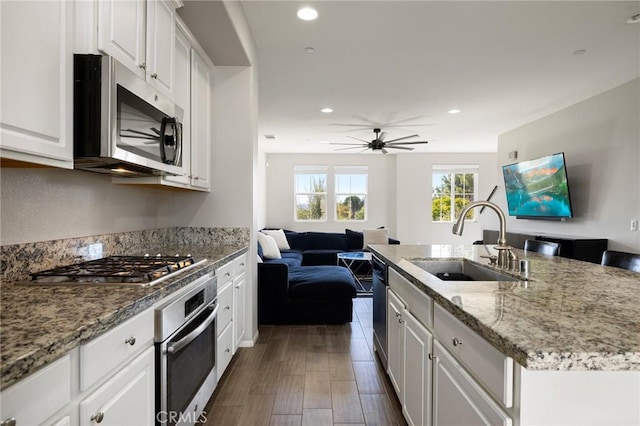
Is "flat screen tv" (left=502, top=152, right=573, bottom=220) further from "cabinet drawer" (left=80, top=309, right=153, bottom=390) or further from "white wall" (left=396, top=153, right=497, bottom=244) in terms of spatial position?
"cabinet drawer" (left=80, top=309, right=153, bottom=390)

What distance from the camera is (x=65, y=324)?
Answer: 858mm

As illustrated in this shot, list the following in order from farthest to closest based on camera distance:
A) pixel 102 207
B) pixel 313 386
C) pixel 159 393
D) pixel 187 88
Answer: pixel 187 88 < pixel 313 386 < pixel 102 207 < pixel 159 393

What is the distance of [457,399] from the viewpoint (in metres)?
1.08

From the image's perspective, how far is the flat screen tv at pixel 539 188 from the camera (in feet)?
15.1

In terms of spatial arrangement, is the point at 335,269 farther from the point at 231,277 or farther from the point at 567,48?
the point at 567,48

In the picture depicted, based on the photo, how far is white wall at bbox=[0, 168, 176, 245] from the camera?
140 cm

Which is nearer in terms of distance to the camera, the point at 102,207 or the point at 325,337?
the point at 102,207

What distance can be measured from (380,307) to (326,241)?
4904 millimetres

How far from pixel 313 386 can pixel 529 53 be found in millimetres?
3474

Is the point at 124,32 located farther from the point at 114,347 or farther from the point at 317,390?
the point at 317,390

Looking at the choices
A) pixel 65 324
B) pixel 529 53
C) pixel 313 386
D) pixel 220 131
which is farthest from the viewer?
pixel 529 53

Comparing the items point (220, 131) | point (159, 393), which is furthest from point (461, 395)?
point (220, 131)

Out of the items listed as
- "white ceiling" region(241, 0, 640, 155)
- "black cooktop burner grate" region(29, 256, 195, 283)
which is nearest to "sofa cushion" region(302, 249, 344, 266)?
"white ceiling" region(241, 0, 640, 155)

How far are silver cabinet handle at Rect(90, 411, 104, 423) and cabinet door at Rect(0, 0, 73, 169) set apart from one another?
31.9 inches
